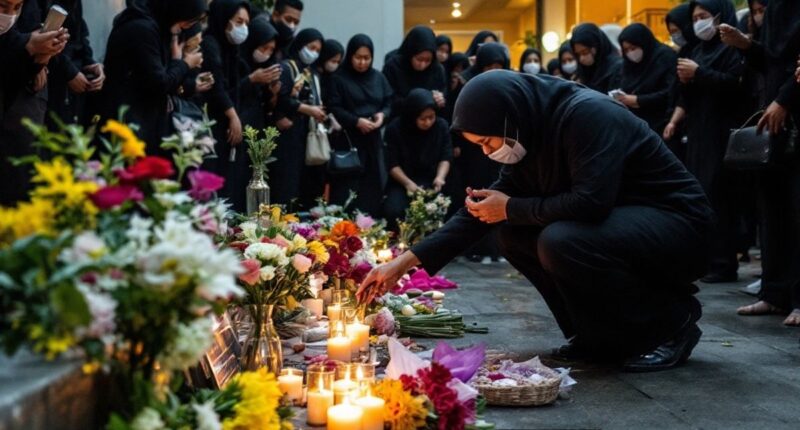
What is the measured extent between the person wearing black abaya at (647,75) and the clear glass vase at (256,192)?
398 centimetres

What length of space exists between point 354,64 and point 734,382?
598 cm

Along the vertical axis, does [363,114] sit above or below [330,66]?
below

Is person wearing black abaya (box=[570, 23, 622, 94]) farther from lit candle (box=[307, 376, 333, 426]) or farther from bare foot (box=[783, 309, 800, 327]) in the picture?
lit candle (box=[307, 376, 333, 426])

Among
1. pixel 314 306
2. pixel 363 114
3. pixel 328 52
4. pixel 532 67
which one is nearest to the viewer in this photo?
pixel 314 306

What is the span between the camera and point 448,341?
486cm

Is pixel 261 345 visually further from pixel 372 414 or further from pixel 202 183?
pixel 202 183

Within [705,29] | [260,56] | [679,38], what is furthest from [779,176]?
[260,56]

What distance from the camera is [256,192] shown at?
5266 millimetres

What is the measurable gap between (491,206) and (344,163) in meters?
4.69

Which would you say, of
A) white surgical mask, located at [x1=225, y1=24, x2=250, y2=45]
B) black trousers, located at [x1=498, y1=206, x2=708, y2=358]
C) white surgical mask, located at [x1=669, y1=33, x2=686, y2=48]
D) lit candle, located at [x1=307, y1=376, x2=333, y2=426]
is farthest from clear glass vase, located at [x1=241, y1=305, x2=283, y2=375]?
white surgical mask, located at [x1=669, y1=33, x2=686, y2=48]

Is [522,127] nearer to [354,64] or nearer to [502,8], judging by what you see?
[354,64]

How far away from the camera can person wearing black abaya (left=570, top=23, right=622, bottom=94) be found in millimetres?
9180

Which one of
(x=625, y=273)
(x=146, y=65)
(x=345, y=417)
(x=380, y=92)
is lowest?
(x=345, y=417)

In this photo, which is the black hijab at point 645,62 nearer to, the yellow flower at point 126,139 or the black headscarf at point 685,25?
the black headscarf at point 685,25
